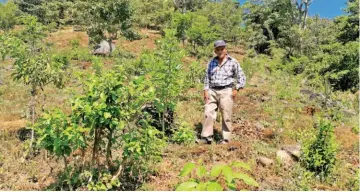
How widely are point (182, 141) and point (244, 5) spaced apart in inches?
1435

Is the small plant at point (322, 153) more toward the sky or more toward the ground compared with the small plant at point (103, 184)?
more toward the sky

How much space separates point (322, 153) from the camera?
5.39 m

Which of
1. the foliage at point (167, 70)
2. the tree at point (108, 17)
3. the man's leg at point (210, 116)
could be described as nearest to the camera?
the foliage at point (167, 70)

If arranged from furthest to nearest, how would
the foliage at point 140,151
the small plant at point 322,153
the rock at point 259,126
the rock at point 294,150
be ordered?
the rock at point 259,126 → the rock at point 294,150 → the small plant at point 322,153 → the foliage at point 140,151

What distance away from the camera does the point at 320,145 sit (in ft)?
17.7

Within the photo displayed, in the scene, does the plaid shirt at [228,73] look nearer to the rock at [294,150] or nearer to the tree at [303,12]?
the rock at [294,150]

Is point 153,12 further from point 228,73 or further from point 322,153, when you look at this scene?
point 322,153

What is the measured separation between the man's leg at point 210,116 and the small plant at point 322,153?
2042mm

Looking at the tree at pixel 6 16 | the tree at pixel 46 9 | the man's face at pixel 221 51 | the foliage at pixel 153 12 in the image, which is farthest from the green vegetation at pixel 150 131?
the tree at pixel 46 9

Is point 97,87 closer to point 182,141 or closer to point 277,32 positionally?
point 182,141

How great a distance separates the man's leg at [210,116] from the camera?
7.04 m

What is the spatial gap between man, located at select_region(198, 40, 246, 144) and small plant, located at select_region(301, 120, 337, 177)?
185 centimetres

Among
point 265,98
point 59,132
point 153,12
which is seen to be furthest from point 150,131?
point 153,12

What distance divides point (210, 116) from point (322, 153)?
7.62ft
